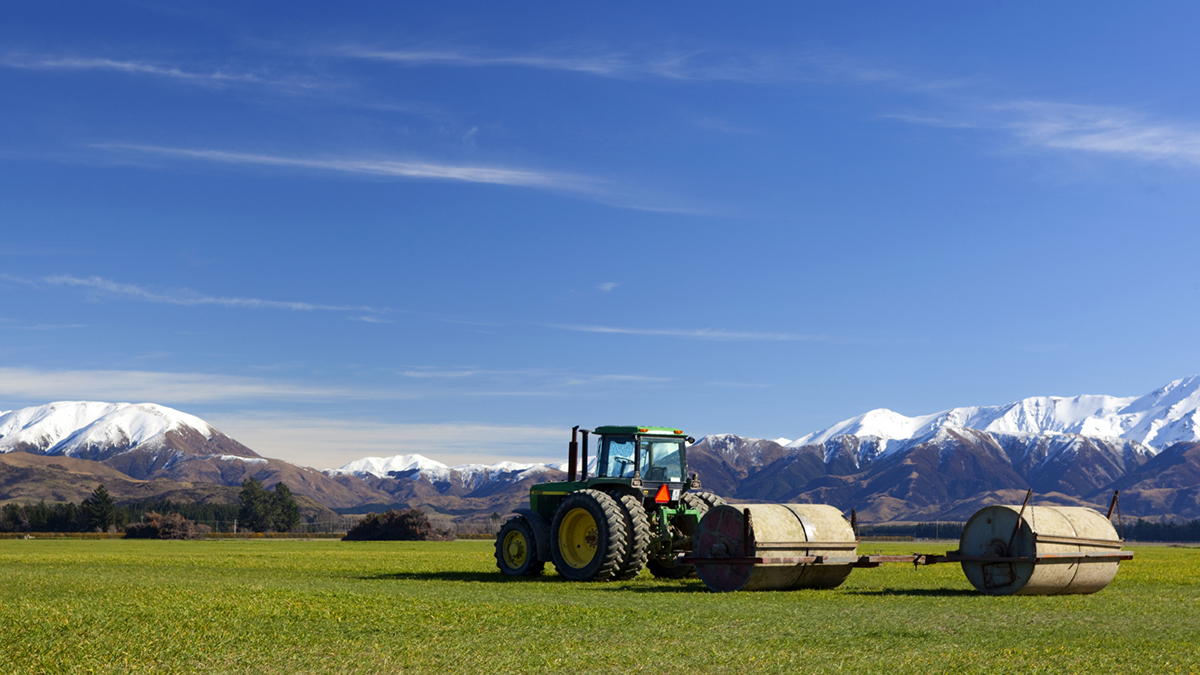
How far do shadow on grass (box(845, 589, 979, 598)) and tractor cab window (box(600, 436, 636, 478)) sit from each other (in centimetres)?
526

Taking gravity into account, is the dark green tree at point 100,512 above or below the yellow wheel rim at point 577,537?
below

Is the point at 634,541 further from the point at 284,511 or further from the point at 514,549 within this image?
the point at 284,511

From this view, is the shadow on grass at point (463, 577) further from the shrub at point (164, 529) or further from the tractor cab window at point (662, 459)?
the shrub at point (164, 529)

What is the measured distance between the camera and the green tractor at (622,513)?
20.1 m

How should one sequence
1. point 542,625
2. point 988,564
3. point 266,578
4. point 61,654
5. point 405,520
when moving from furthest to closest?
point 405,520 < point 266,578 < point 988,564 < point 542,625 < point 61,654

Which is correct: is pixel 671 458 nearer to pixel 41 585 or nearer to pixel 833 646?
pixel 833 646

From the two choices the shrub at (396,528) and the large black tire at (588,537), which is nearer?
the large black tire at (588,537)

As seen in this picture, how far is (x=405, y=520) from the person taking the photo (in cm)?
9925

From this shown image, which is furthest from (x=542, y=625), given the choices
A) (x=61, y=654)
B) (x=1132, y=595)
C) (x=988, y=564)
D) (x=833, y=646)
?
(x=1132, y=595)

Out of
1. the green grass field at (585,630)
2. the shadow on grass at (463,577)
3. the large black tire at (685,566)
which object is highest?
the large black tire at (685,566)

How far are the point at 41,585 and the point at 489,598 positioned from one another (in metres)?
9.91

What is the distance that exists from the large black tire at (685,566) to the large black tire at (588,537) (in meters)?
1.61

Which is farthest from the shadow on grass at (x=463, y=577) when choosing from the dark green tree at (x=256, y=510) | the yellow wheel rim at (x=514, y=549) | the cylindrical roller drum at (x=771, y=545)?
the dark green tree at (x=256, y=510)

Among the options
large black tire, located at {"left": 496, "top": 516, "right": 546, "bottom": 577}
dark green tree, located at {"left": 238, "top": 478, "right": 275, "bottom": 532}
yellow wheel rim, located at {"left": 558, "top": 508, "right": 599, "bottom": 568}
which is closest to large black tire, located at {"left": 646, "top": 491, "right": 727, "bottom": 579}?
yellow wheel rim, located at {"left": 558, "top": 508, "right": 599, "bottom": 568}
